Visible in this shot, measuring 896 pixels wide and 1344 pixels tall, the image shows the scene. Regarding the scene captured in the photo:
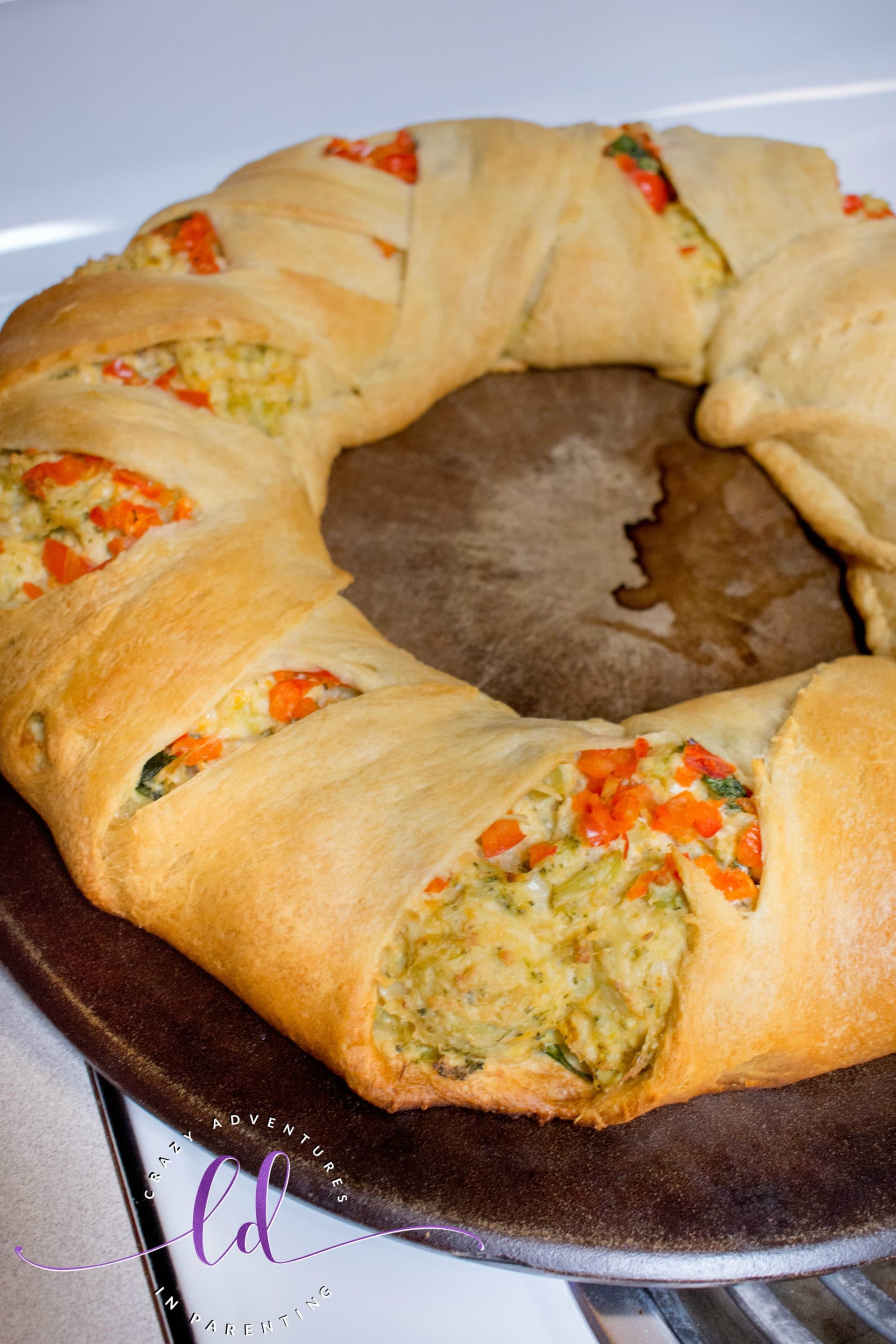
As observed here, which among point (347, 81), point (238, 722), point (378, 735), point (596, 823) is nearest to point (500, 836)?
point (596, 823)

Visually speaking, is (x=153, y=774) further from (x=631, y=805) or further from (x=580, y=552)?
(x=580, y=552)

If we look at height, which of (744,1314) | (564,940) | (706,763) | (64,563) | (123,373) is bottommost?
(744,1314)

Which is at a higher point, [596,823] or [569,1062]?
[596,823]

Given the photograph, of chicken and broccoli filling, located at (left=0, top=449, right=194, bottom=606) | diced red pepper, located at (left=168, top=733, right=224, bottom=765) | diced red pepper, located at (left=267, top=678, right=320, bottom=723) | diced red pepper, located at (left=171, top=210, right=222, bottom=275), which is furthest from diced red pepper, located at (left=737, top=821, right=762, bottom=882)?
diced red pepper, located at (left=171, top=210, right=222, bottom=275)

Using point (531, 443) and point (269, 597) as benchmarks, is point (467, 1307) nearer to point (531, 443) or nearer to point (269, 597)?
point (269, 597)

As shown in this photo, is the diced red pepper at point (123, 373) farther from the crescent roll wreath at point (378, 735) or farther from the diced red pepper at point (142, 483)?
the diced red pepper at point (142, 483)

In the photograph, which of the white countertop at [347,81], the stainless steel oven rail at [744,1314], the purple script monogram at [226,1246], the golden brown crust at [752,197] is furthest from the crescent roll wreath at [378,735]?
the white countertop at [347,81]

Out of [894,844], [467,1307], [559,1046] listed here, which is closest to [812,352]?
[894,844]
